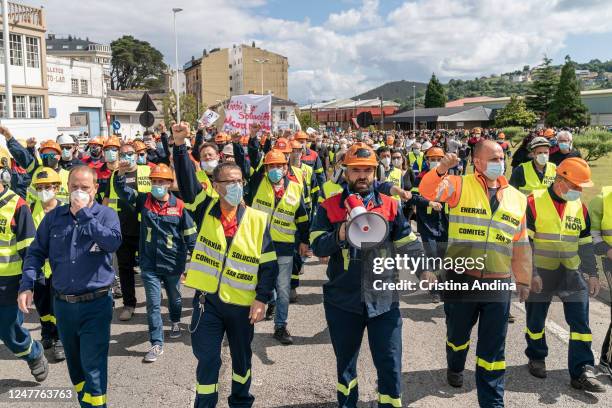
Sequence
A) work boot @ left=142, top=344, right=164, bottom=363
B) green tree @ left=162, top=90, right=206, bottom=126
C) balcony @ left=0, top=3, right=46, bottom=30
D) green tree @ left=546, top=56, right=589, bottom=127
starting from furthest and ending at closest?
green tree @ left=546, top=56, right=589, bottom=127 → green tree @ left=162, top=90, right=206, bottom=126 → balcony @ left=0, top=3, right=46, bottom=30 → work boot @ left=142, top=344, right=164, bottom=363

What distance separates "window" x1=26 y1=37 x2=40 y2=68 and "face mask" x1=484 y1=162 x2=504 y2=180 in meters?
33.8

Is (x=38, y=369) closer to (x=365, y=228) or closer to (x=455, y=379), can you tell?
(x=365, y=228)

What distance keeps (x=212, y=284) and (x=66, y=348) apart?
1.26 meters

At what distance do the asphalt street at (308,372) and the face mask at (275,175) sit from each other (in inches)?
71.6

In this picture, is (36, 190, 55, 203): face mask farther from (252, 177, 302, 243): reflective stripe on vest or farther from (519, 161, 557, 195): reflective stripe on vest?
(519, 161, 557, 195): reflective stripe on vest

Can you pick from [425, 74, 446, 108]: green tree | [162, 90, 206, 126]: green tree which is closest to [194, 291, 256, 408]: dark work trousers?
[162, 90, 206, 126]: green tree

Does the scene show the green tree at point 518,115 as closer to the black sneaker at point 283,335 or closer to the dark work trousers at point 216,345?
the black sneaker at point 283,335

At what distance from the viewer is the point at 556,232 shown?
4.81 m

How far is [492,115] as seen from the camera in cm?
9444

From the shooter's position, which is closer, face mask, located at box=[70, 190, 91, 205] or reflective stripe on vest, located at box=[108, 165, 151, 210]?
face mask, located at box=[70, 190, 91, 205]

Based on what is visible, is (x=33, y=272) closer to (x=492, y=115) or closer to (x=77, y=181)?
(x=77, y=181)

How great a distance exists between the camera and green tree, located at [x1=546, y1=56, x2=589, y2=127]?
227 ft

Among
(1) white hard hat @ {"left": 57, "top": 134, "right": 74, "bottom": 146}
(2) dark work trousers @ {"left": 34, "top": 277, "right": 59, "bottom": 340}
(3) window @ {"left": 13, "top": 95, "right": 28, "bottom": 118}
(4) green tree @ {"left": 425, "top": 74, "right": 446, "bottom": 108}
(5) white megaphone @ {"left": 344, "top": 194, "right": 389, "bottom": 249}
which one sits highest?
(4) green tree @ {"left": 425, "top": 74, "right": 446, "bottom": 108}

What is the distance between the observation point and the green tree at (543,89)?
242ft
